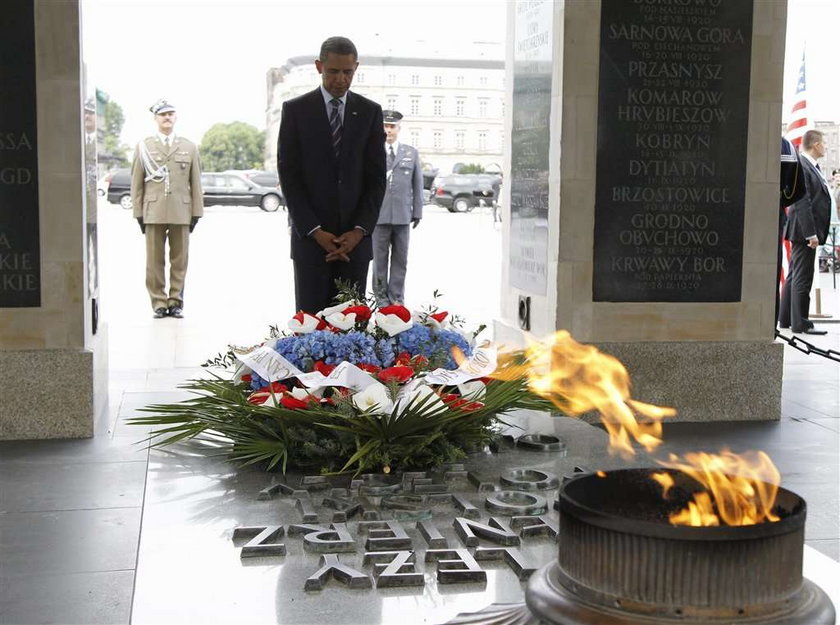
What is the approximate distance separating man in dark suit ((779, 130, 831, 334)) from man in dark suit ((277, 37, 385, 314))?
17.8 ft

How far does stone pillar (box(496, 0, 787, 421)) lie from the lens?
6.20 meters

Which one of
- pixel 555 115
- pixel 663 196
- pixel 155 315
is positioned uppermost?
pixel 555 115

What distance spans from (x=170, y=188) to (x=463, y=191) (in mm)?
31489

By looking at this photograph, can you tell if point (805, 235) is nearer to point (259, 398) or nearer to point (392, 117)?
point (392, 117)

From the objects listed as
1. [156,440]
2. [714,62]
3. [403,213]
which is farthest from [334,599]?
[403,213]

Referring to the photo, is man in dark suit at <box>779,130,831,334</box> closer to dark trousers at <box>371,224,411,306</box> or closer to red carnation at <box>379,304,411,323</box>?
dark trousers at <box>371,224,411,306</box>

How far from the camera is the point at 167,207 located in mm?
11289

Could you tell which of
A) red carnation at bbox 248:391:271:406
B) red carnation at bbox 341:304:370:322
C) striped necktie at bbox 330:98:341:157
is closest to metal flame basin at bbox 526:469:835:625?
red carnation at bbox 248:391:271:406

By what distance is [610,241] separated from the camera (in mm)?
6293

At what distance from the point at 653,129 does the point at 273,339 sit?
261 centimetres

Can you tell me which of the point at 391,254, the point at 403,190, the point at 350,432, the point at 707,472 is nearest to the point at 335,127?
the point at 350,432

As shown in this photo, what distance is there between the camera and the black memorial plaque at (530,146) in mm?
6512

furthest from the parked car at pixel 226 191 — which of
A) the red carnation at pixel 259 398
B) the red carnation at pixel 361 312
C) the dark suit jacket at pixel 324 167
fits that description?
the red carnation at pixel 259 398

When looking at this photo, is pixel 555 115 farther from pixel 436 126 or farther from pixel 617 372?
pixel 436 126
